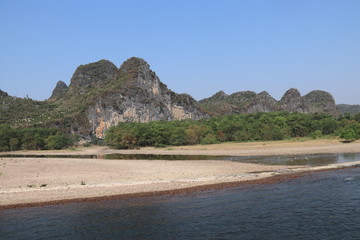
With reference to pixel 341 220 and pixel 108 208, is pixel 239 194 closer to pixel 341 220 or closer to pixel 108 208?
pixel 341 220

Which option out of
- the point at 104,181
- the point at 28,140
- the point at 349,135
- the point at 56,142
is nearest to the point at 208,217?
the point at 104,181

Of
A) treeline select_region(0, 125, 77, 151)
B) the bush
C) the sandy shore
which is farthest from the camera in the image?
the bush

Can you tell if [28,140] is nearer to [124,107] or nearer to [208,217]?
[124,107]

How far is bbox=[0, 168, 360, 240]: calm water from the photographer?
17.3 meters

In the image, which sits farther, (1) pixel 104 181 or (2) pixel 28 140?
(2) pixel 28 140

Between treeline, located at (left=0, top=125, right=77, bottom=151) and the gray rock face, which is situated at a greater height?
the gray rock face

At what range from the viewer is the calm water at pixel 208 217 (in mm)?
17297

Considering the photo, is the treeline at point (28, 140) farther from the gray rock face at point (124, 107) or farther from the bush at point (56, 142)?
the gray rock face at point (124, 107)

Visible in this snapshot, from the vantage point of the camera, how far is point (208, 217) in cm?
2030

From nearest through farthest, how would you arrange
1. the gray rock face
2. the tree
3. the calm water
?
the calm water
the tree
the gray rock face

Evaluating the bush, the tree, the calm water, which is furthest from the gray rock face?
the calm water

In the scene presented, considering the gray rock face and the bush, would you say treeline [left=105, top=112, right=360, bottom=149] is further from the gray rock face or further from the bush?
the gray rock face

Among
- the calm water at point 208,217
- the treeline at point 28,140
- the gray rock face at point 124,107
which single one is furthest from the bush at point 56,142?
the calm water at point 208,217

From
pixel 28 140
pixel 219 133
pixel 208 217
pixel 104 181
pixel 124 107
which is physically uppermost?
pixel 124 107
